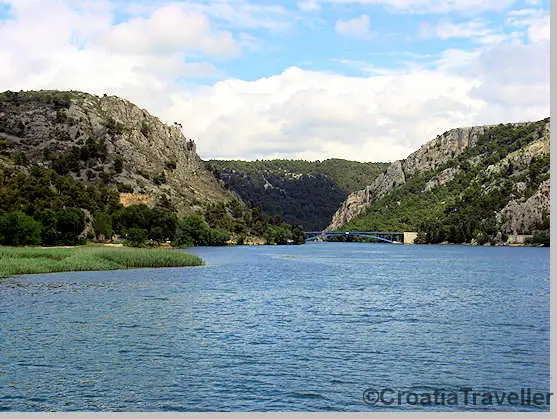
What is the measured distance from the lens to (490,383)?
34.4 meters

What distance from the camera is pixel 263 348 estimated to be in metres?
42.6

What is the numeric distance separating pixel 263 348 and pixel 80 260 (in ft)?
211

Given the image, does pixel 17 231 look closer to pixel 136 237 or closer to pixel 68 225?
pixel 68 225

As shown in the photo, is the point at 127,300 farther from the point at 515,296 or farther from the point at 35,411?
the point at 515,296

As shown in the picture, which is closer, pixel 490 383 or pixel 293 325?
pixel 490 383

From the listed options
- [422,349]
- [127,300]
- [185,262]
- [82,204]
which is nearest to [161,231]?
[82,204]

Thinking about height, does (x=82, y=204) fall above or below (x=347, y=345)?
above

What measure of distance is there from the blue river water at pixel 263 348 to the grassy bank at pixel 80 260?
42.1ft

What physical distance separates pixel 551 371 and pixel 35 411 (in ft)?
86.1

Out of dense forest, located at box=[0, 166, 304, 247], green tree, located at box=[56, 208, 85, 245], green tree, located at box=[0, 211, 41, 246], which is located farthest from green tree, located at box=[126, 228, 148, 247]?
green tree, located at box=[0, 211, 41, 246]

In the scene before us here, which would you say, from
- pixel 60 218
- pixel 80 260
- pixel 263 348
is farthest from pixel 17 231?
pixel 263 348

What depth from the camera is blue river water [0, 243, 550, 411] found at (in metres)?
31.9

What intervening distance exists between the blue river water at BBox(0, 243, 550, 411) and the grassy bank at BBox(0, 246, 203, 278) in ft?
42.1

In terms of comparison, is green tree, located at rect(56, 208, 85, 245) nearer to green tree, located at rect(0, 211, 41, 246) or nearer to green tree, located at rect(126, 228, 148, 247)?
green tree, located at rect(0, 211, 41, 246)
